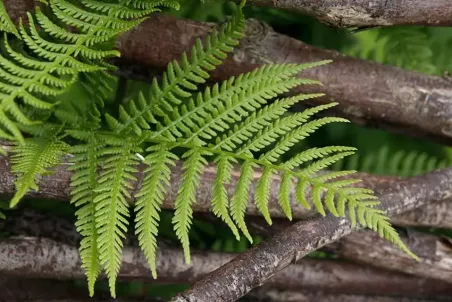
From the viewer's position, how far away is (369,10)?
1458mm

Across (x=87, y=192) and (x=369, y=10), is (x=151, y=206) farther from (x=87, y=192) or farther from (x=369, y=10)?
(x=369, y=10)

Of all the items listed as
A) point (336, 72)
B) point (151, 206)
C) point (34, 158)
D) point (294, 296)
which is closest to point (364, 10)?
point (336, 72)

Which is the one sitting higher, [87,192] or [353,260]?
[87,192]

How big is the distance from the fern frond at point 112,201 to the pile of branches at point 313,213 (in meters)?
0.15

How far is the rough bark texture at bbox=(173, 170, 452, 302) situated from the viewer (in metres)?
1.34

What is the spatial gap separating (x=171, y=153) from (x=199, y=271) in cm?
60

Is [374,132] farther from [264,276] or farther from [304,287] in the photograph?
[264,276]

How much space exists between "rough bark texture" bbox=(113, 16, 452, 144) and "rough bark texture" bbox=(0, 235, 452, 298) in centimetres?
49

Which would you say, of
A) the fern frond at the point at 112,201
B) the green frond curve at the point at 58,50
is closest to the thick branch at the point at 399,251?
the fern frond at the point at 112,201

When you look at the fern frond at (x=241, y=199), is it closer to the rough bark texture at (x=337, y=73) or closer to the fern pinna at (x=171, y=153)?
the fern pinna at (x=171, y=153)

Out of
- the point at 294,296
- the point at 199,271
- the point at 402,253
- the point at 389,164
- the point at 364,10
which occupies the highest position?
the point at 364,10

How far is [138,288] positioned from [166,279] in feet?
0.69

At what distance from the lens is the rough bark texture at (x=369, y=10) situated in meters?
1.45

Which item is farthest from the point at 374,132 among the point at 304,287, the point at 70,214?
the point at 70,214
